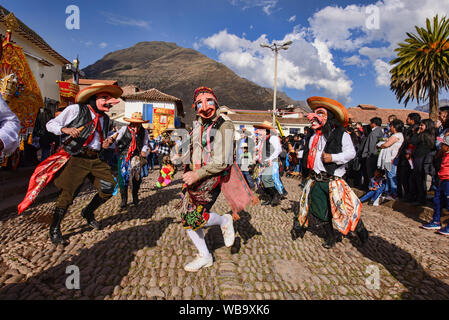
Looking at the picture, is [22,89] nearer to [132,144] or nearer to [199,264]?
[132,144]

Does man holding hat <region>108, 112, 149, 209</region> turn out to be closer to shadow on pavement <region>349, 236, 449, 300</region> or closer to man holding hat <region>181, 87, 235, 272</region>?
man holding hat <region>181, 87, 235, 272</region>

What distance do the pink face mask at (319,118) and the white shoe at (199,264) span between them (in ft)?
7.57

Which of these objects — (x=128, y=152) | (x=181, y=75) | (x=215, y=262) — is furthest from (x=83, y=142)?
(x=181, y=75)

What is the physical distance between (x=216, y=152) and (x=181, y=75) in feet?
486

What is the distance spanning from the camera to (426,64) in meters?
12.1

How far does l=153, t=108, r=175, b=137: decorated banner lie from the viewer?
30.5m

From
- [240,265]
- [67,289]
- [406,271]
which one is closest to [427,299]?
[406,271]

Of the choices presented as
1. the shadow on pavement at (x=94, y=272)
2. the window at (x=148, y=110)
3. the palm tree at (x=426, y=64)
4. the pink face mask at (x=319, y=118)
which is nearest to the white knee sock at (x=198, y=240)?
the shadow on pavement at (x=94, y=272)

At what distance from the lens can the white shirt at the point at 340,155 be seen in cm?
302

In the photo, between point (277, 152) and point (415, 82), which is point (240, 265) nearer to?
point (277, 152)

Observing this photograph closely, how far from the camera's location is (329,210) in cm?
324

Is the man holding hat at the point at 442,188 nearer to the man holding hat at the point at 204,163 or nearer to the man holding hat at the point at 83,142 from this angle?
the man holding hat at the point at 204,163

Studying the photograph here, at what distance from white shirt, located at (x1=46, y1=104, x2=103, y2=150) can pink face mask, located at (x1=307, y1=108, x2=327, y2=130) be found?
10.2 ft

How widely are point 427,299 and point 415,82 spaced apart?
46.8ft
